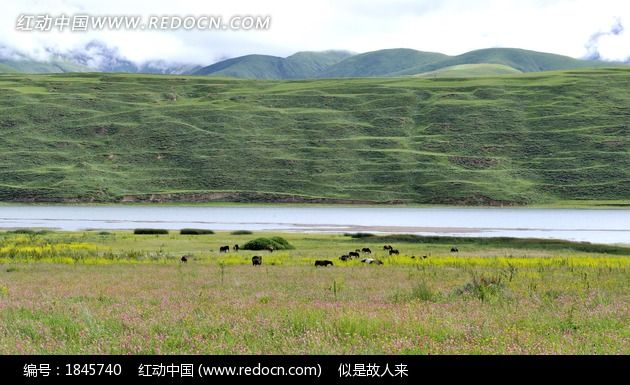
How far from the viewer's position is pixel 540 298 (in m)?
19.9

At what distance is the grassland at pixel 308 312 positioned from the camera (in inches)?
481

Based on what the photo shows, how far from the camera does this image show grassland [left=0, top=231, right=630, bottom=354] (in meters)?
12.2

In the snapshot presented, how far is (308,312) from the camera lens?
16094mm

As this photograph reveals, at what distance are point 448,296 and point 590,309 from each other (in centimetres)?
440

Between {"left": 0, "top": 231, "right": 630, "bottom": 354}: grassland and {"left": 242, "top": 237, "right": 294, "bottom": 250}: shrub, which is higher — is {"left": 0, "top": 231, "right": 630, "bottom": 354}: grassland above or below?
above

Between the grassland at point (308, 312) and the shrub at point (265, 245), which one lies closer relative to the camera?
the grassland at point (308, 312)

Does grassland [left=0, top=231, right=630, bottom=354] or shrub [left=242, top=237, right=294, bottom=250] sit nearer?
grassland [left=0, top=231, right=630, bottom=354]

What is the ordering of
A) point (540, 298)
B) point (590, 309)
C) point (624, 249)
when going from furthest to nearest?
point (624, 249) → point (540, 298) → point (590, 309)

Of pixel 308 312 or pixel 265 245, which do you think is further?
pixel 265 245

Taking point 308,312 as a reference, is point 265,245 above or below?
below

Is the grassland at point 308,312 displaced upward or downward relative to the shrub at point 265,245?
upward
